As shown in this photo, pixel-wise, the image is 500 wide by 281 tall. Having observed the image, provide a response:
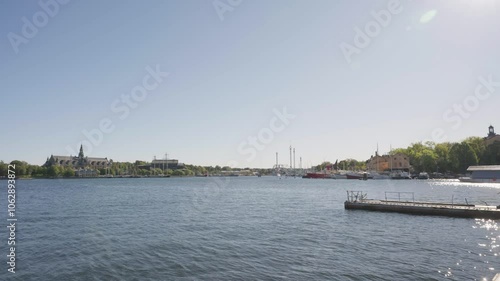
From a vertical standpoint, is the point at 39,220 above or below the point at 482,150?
below

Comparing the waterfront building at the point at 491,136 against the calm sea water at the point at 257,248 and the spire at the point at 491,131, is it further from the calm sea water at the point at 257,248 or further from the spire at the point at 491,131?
the calm sea water at the point at 257,248

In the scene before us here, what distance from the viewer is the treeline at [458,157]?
150075mm

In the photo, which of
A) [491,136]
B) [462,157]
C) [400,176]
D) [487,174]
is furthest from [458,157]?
[487,174]

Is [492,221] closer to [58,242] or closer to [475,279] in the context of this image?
[475,279]

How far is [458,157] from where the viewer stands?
161750mm

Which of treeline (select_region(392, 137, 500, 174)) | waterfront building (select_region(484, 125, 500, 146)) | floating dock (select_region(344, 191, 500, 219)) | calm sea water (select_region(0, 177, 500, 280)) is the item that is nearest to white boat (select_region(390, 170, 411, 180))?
treeline (select_region(392, 137, 500, 174))

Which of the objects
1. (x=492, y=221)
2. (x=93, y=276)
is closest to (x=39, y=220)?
(x=93, y=276)

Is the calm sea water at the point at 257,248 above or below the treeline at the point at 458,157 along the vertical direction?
below

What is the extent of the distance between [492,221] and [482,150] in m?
140

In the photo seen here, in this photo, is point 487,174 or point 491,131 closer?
point 487,174

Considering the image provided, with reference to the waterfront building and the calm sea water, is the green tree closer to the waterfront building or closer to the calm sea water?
the waterfront building

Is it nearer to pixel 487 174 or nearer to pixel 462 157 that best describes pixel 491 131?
pixel 462 157

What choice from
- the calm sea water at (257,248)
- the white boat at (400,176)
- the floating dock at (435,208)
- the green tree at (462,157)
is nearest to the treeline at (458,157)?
the green tree at (462,157)

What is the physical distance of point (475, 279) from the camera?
20.5m
